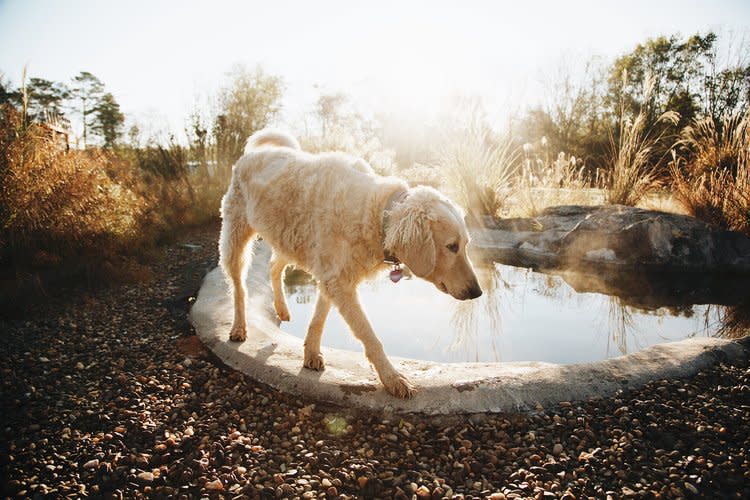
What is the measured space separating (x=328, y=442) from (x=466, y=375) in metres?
1.03

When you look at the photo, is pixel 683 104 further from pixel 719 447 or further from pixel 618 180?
pixel 719 447

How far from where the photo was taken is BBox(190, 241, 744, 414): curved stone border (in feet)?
7.85

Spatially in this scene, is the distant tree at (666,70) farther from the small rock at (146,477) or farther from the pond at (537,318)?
the small rock at (146,477)

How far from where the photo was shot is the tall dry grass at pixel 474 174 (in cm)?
812

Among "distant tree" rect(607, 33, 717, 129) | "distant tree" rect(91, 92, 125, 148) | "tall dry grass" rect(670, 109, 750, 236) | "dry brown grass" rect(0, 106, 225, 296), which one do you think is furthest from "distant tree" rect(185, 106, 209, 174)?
"distant tree" rect(91, 92, 125, 148)

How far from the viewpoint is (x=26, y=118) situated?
4.97m

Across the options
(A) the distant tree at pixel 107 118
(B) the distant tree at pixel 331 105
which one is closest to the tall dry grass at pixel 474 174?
(B) the distant tree at pixel 331 105

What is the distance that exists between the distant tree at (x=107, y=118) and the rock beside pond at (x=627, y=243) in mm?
40358

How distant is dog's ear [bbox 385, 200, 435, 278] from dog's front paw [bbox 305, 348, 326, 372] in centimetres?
103

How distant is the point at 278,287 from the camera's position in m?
4.26

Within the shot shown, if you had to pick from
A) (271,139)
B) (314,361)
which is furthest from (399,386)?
(271,139)

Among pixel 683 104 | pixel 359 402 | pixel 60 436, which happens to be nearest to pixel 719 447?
pixel 359 402

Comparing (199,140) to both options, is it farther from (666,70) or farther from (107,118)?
(107,118)

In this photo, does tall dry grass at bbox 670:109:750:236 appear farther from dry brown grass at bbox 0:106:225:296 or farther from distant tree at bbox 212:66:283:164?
distant tree at bbox 212:66:283:164
